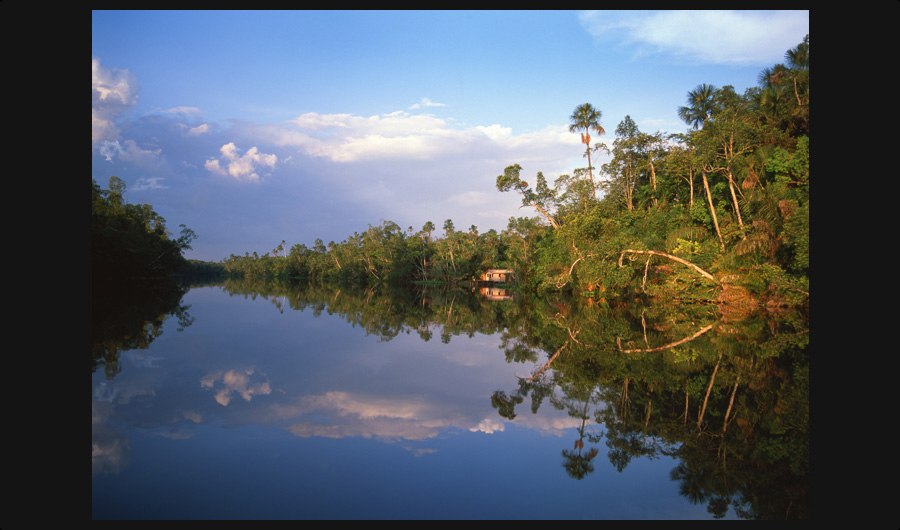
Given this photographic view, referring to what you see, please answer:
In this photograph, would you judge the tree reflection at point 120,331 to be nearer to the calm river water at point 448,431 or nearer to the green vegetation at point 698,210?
the calm river water at point 448,431

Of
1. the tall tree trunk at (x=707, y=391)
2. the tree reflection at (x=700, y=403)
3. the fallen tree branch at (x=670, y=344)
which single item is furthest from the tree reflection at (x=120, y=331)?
the fallen tree branch at (x=670, y=344)

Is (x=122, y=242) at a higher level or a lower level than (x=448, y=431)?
higher

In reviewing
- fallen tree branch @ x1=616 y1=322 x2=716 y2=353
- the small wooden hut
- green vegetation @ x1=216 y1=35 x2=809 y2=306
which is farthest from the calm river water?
the small wooden hut

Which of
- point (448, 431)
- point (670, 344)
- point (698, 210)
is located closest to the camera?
point (448, 431)

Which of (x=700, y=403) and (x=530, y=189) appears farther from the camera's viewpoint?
(x=530, y=189)

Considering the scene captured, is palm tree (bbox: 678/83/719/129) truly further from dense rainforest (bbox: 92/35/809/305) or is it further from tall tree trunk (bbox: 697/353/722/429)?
tall tree trunk (bbox: 697/353/722/429)

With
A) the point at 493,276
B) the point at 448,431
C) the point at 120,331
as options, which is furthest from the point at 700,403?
the point at 493,276

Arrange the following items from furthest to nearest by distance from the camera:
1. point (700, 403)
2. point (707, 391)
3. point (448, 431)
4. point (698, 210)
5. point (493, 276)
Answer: point (493, 276)
point (698, 210)
point (707, 391)
point (700, 403)
point (448, 431)

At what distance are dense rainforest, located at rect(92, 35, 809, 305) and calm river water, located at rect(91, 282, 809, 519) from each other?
386 inches

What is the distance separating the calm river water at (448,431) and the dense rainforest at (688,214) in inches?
386

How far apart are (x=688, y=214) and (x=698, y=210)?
3.66 ft

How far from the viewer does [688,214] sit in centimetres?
2491

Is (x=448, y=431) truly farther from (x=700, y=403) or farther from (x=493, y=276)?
(x=493, y=276)

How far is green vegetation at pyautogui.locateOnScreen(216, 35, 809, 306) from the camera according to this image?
717 inches
